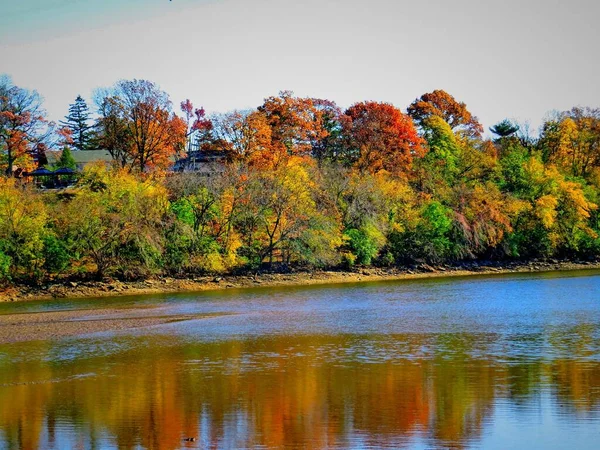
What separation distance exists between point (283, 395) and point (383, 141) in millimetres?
70908

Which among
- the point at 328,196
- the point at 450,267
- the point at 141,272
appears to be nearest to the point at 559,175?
the point at 450,267

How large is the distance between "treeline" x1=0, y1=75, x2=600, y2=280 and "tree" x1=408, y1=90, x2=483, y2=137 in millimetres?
214

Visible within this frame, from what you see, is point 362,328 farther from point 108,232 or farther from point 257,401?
point 108,232

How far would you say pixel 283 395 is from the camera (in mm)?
23094

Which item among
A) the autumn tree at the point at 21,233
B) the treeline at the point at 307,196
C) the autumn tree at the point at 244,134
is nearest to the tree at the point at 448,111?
the treeline at the point at 307,196

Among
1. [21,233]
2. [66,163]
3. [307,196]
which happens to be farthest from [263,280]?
[66,163]

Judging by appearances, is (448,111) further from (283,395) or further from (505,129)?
(283,395)

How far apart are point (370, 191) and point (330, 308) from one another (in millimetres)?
31865

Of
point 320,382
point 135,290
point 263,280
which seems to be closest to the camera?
point 320,382

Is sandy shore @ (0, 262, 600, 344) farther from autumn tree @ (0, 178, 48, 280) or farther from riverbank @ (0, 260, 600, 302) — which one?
autumn tree @ (0, 178, 48, 280)

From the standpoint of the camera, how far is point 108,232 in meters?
64.0

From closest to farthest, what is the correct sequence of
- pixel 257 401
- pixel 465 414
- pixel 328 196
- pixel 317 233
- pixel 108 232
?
1. pixel 465 414
2. pixel 257 401
3. pixel 108 232
4. pixel 317 233
5. pixel 328 196

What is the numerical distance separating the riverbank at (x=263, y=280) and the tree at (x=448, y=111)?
30317 millimetres

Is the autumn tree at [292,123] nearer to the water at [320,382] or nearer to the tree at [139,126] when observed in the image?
the tree at [139,126]
